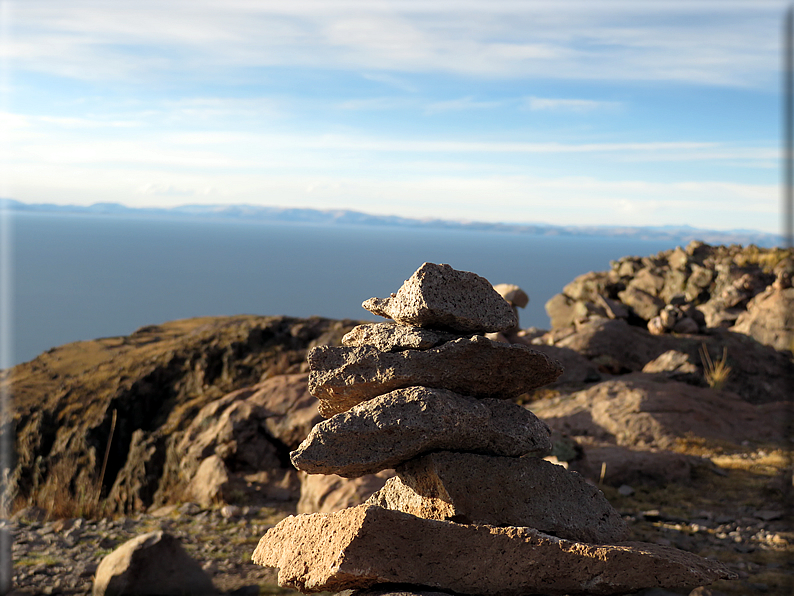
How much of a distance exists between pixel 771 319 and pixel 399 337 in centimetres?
2323

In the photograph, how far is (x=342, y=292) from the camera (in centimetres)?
16638

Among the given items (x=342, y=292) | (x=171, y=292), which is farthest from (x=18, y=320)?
(x=342, y=292)

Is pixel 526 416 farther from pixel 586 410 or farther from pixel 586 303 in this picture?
pixel 586 303

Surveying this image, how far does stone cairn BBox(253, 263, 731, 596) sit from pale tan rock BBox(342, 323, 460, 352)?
0.04 ft

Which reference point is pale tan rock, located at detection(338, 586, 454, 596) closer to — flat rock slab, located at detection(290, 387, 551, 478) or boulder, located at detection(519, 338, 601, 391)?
flat rock slab, located at detection(290, 387, 551, 478)

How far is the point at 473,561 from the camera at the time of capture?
4.58 meters

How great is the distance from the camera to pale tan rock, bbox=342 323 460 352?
5.37 metres

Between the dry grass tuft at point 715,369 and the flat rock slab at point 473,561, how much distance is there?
45.4ft

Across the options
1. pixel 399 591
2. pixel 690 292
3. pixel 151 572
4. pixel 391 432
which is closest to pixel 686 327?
pixel 690 292

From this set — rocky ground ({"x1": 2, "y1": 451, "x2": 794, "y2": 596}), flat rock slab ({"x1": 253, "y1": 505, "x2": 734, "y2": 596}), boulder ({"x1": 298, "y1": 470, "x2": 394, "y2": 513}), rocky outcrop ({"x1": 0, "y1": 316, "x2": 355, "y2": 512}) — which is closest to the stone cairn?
flat rock slab ({"x1": 253, "y1": 505, "x2": 734, "y2": 596})

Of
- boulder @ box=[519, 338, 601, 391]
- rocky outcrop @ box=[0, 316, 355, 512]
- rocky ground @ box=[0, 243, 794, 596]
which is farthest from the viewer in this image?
boulder @ box=[519, 338, 601, 391]

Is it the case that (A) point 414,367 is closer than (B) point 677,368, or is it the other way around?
(A) point 414,367

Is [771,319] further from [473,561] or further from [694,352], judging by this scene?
[473,561]

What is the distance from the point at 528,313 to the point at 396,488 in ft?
551
